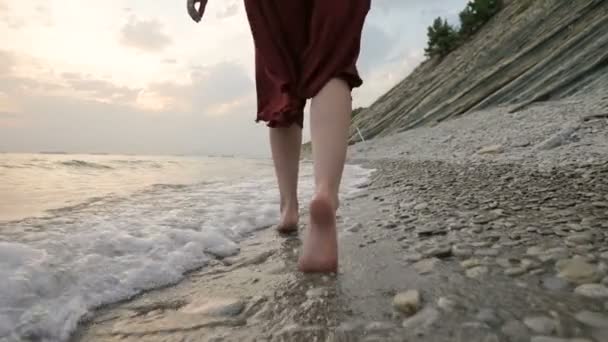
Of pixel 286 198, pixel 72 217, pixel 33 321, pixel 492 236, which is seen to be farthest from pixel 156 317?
pixel 72 217

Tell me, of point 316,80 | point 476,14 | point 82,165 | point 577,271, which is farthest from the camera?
point 476,14

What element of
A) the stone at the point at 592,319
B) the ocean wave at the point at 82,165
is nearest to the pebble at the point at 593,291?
the stone at the point at 592,319

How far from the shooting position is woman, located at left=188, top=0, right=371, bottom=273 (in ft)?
4.97

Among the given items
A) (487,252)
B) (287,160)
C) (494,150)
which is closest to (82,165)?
(494,150)

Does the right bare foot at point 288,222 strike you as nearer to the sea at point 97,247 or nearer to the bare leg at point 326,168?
the sea at point 97,247

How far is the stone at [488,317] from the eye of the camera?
1001 millimetres

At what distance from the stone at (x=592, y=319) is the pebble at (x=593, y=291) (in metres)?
0.10

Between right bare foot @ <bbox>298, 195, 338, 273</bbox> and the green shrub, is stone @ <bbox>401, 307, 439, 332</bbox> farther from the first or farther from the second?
the green shrub

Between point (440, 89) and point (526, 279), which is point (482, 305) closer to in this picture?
point (526, 279)

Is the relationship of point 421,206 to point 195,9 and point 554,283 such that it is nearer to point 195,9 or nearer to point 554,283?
point 554,283

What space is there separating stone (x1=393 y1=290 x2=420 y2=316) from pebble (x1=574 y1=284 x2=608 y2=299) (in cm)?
40

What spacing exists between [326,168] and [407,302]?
0.57 metres

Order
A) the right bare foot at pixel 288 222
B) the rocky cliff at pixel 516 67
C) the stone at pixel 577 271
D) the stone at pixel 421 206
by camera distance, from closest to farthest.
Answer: the stone at pixel 577 271 → the right bare foot at pixel 288 222 → the stone at pixel 421 206 → the rocky cliff at pixel 516 67

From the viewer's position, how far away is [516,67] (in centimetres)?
1170
